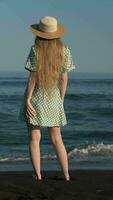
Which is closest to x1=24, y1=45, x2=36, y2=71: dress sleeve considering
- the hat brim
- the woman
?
the woman

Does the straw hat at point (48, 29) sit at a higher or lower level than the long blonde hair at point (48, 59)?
higher

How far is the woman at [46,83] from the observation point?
662 centimetres

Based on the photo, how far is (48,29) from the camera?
670 centimetres

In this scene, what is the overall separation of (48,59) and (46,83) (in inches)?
9.8

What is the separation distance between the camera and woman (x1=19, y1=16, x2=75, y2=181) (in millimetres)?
6625

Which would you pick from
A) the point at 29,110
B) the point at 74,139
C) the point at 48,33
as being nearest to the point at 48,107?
the point at 29,110

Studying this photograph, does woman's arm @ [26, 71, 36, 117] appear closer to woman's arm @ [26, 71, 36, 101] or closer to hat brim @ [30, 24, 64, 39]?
woman's arm @ [26, 71, 36, 101]

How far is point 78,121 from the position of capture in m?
21.7

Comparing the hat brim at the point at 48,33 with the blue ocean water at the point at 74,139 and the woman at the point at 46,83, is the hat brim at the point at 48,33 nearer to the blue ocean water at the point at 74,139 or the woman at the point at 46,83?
the woman at the point at 46,83
